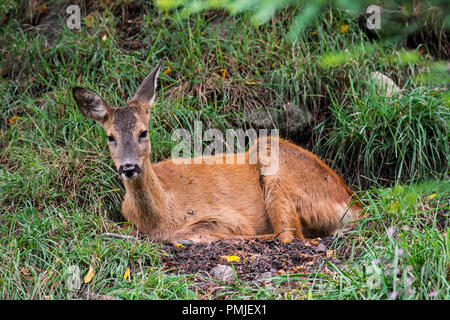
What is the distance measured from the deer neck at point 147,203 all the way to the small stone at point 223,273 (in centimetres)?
117

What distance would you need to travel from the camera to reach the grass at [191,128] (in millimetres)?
3711

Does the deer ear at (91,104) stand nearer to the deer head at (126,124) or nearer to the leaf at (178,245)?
the deer head at (126,124)

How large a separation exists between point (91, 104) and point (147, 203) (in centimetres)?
101

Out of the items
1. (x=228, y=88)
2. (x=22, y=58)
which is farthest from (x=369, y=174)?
(x=22, y=58)

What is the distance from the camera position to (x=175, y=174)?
565 centimetres

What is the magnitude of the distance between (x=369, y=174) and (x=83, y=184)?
2854 millimetres

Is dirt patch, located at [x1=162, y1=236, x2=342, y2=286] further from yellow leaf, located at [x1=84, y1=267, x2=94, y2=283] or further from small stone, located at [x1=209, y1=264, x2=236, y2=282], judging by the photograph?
yellow leaf, located at [x1=84, y1=267, x2=94, y2=283]

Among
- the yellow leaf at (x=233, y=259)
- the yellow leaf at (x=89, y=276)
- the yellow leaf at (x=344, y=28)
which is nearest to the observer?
the yellow leaf at (x=89, y=276)

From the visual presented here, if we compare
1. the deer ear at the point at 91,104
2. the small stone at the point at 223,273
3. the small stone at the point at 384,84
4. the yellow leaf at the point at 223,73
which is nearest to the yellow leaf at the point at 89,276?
the small stone at the point at 223,273

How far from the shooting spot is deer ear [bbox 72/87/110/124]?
5.03 metres

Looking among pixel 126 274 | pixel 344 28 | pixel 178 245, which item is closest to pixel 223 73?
pixel 344 28

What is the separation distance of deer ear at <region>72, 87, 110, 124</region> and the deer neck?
62cm

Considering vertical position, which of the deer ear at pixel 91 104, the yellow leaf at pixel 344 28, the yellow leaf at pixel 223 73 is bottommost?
the deer ear at pixel 91 104
